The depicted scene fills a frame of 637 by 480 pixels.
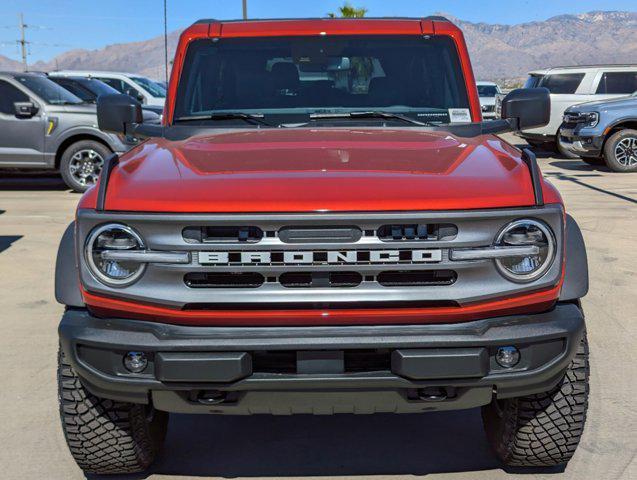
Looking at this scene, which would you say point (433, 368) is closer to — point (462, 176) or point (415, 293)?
point (415, 293)

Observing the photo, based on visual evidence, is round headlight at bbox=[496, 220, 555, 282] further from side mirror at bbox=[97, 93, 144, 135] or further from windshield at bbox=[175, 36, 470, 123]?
side mirror at bbox=[97, 93, 144, 135]

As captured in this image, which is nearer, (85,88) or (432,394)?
(432,394)

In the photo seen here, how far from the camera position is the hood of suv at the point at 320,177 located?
314 cm

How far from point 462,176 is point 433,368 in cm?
72

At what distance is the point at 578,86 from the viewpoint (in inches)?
747

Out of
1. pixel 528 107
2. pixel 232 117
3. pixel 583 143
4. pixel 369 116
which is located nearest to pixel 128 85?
pixel 583 143

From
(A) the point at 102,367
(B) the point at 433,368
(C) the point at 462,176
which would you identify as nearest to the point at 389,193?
(C) the point at 462,176

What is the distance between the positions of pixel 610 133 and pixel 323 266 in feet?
46.5

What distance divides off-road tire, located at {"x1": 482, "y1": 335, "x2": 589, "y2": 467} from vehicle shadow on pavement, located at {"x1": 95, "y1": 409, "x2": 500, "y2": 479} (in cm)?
25

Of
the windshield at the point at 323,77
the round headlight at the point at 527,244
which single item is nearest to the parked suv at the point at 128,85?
the windshield at the point at 323,77

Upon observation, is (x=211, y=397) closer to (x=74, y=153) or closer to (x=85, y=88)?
(x=74, y=153)

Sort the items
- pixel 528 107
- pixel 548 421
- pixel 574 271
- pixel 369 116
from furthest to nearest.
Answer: pixel 528 107 < pixel 369 116 < pixel 548 421 < pixel 574 271

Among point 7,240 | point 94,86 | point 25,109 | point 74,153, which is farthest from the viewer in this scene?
point 94,86

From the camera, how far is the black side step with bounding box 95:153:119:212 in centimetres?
326
